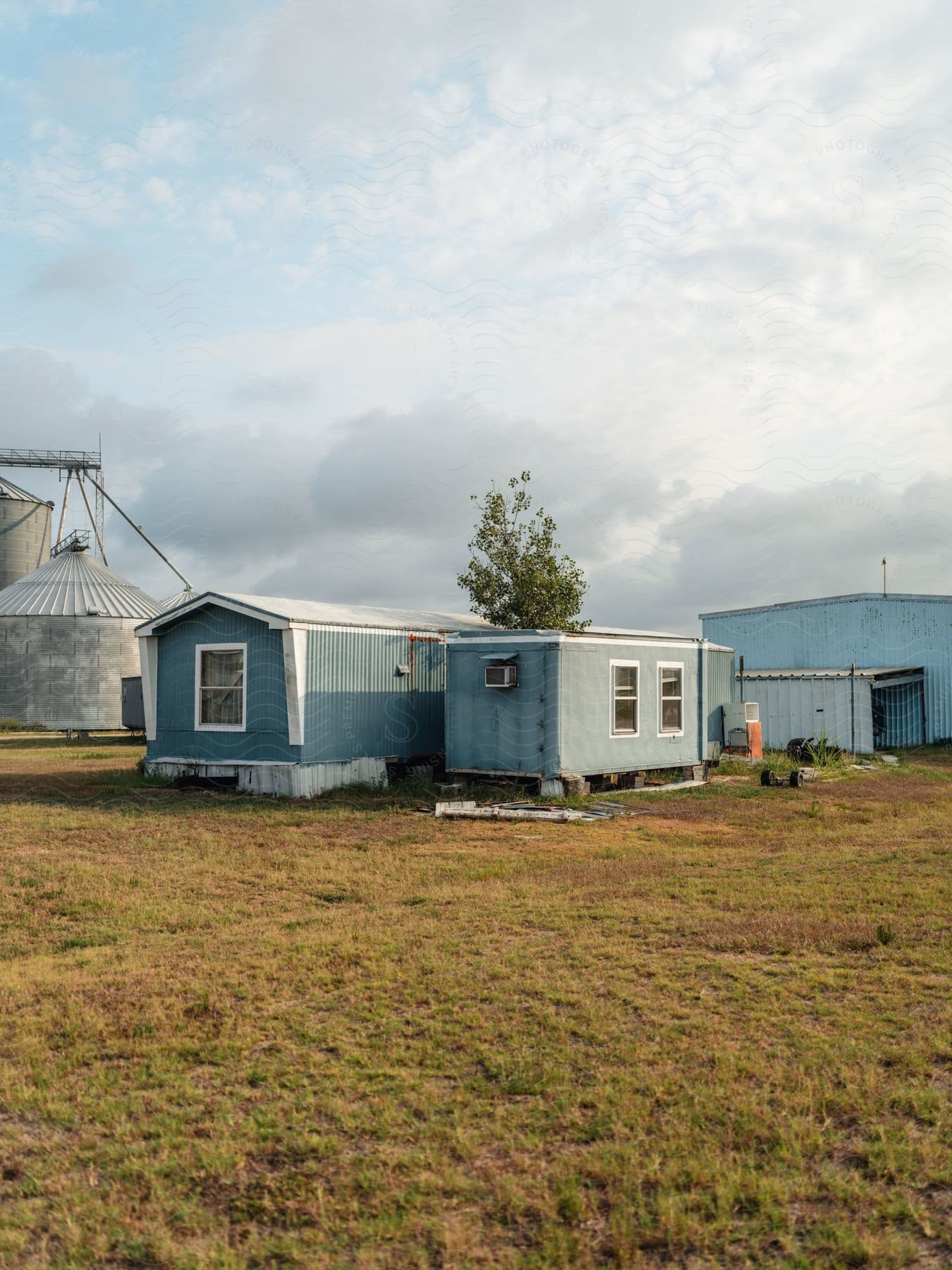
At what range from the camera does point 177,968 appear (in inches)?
259

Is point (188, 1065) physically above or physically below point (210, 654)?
below

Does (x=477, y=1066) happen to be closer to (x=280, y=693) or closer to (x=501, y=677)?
(x=501, y=677)

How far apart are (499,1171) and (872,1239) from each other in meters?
1.36

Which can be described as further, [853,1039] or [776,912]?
[776,912]

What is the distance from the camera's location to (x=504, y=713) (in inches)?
640

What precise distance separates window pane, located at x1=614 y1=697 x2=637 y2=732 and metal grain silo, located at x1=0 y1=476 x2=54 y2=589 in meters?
39.8

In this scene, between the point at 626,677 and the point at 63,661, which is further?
the point at 63,661

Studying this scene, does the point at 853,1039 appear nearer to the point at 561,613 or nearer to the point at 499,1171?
the point at 499,1171

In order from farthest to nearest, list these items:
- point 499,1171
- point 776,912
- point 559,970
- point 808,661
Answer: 1. point 808,661
2. point 776,912
3. point 559,970
4. point 499,1171

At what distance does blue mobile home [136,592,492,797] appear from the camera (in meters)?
16.2

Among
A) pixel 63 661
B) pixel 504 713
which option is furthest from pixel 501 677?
pixel 63 661

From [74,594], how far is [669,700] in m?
28.2

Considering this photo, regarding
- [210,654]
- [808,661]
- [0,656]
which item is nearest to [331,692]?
[210,654]

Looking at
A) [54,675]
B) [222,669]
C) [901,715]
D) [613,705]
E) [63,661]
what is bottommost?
[901,715]
